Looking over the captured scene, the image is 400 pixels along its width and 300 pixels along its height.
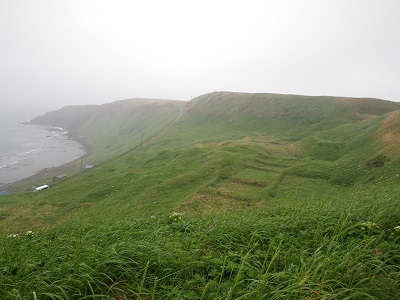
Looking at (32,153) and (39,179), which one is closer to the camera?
(39,179)

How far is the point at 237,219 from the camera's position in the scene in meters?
9.91

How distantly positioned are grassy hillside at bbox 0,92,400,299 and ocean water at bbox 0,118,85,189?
47467 mm

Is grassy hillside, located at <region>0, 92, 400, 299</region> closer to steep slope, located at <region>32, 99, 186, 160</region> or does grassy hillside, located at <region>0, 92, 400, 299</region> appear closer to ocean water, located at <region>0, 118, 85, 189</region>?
steep slope, located at <region>32, 99, 186, 160</region>

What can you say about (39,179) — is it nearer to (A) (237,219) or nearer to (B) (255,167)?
(B) (255,167)

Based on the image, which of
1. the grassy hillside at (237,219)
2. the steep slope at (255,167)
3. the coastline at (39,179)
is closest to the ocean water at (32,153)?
the coastline at (39,179)

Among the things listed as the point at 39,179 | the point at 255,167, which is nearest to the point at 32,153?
the point at 39,179

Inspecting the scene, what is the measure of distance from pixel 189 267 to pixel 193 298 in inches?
42.5

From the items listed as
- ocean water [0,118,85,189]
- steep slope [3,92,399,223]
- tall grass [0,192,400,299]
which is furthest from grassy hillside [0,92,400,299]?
ocean water [0,118,85,189]

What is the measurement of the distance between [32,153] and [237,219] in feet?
479

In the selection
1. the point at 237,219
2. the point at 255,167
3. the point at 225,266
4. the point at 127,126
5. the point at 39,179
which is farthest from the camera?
the point at 127,126

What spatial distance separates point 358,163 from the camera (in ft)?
121

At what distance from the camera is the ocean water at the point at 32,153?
317 feet

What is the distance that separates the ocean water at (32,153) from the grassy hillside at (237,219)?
4747 centimetres

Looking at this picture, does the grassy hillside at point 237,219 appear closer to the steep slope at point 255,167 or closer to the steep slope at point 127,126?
the steep slope at point 255,167
